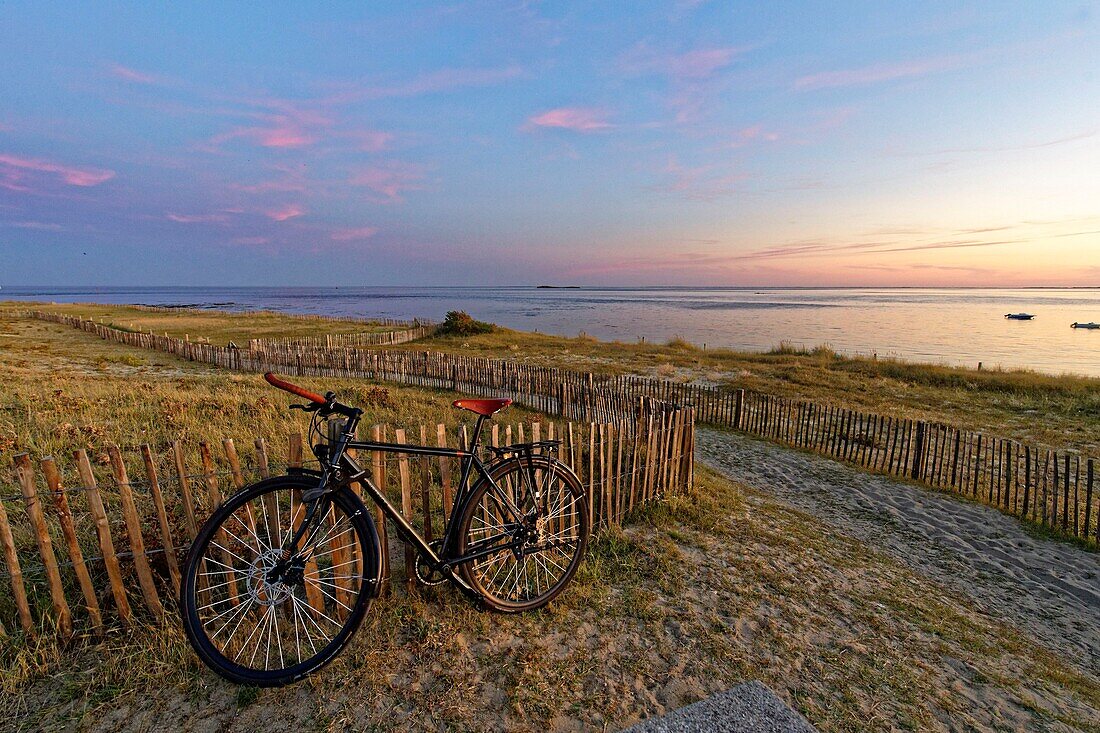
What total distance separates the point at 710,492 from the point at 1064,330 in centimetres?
6001

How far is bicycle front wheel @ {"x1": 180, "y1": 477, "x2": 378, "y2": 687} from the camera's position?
2.54 metres

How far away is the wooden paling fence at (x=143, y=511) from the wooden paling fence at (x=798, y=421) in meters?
4.42

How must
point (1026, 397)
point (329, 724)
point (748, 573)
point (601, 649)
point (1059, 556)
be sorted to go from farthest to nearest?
point (1026, 397), point (1059, 556), point (748, 573), point (601, 649), point (329, 724)

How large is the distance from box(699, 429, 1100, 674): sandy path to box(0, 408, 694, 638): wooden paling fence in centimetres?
269

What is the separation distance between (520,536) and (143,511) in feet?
11.9

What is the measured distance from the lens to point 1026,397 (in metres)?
15.1

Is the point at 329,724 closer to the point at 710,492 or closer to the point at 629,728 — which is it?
the point at 629,728

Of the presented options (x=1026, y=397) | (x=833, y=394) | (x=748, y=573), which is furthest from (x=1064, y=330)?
(x=748, y=573)

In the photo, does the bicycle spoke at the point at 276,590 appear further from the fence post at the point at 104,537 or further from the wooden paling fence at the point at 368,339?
the wooden paling fence at the point at 368,339

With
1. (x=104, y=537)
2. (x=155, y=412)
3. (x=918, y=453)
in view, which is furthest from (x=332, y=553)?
(x=918, y=453)

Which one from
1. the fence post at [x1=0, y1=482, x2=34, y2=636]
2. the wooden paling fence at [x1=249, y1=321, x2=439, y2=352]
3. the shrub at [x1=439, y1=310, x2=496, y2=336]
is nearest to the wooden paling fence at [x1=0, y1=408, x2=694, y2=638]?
the fence post at [x1=0, y1=482, x2=34, y2=636]

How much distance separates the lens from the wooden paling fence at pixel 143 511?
8.93 feet

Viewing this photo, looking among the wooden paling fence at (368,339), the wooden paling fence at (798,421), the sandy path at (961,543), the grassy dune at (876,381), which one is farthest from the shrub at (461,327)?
the sandy path at (961,543)

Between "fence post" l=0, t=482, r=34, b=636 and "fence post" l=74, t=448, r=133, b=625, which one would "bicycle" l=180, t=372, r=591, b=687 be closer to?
"fence post" l=74, t=448, r=133, b=625
